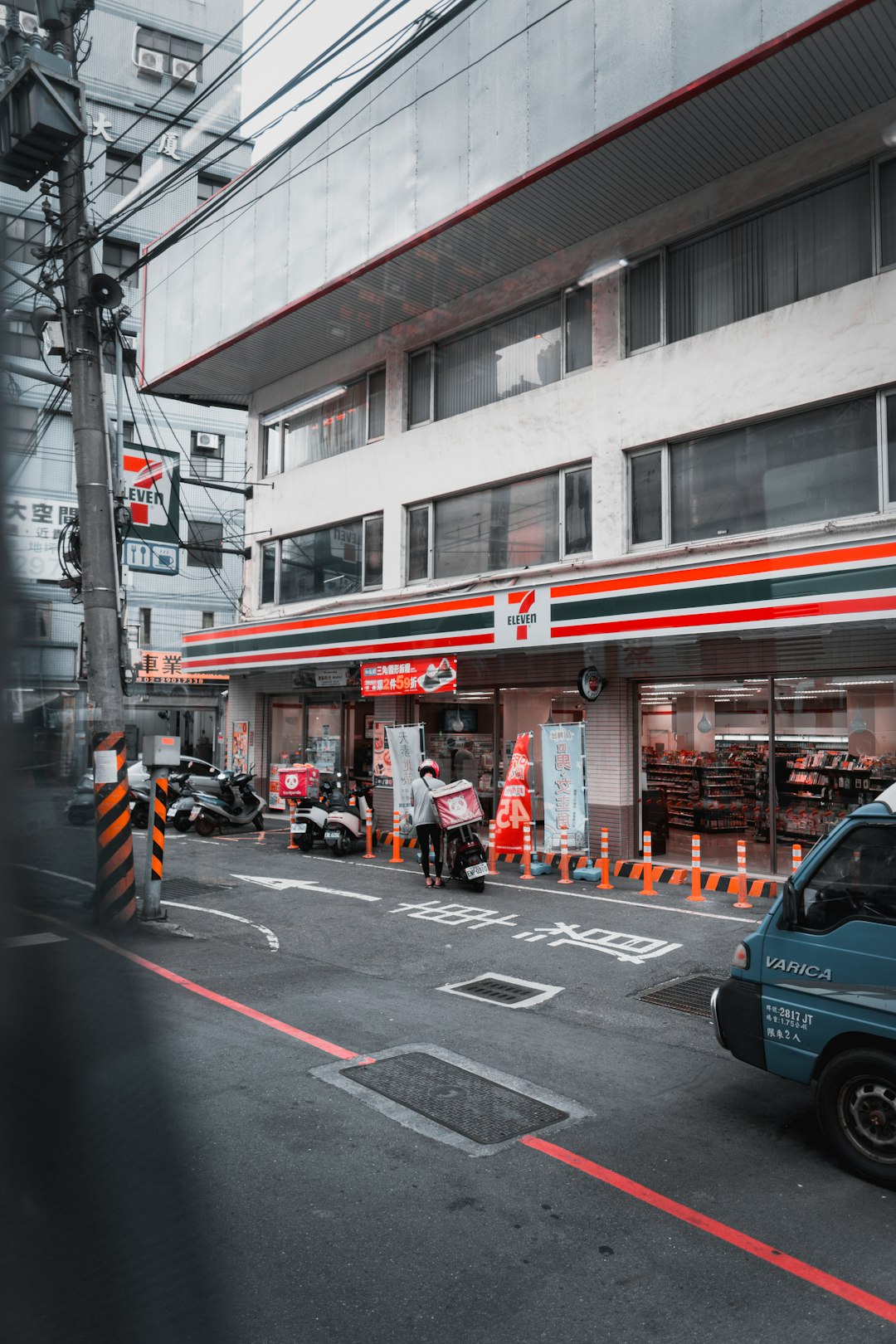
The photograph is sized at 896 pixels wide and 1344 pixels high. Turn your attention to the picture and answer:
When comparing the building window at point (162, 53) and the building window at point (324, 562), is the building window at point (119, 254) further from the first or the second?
the building window at point (324, 562)

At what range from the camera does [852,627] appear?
11953 mm

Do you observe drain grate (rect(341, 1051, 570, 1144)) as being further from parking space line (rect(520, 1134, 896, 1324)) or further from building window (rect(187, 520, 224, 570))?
building window (rect(187, 520, 224, 570))

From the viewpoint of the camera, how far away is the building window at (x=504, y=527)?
15578mm

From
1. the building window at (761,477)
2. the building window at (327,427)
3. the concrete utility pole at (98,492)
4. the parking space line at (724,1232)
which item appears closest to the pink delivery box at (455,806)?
the concrete utility pole at (98,492)

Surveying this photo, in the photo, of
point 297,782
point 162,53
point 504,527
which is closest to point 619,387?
point 504,527

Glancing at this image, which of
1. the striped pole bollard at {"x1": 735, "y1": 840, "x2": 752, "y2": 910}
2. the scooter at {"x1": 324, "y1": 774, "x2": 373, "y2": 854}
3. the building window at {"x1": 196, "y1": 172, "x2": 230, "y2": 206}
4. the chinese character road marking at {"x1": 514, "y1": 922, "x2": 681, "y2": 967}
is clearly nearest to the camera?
the chinese character road marking at {"x1": 514, "y1": 922, "x2": 681, "y2": 967}

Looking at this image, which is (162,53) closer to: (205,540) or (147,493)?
(205,540)

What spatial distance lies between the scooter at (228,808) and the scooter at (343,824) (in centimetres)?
278

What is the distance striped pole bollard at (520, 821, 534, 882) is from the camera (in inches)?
556

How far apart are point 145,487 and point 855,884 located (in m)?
11.0

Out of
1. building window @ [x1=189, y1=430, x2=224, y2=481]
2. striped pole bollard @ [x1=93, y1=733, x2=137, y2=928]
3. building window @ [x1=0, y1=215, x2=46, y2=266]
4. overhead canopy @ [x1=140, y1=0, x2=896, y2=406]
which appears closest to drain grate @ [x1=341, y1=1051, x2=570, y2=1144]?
striped pole bollard @ [x1=93, y1=733, x2=137, y2=928]

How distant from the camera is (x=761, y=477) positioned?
1334 cm

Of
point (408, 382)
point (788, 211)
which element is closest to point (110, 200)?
point (408, 382)

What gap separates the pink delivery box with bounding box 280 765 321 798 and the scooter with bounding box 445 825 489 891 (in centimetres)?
526
